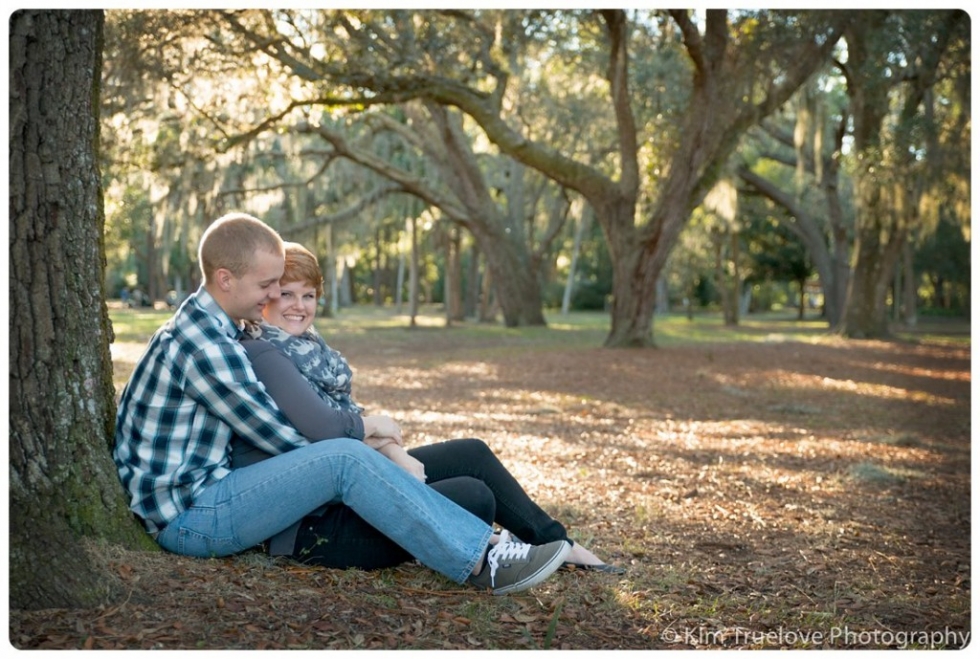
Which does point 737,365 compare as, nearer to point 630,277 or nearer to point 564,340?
point 630,277

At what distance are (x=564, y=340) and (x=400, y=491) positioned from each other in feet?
51.1

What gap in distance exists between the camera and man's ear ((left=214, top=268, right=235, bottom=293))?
311 cm

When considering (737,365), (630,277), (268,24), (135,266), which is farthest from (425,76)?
(135,266)

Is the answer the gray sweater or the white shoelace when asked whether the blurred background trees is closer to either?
the gray sweater

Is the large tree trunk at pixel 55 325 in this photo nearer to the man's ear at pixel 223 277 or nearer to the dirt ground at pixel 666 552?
the dirt ground at pixel 666 552

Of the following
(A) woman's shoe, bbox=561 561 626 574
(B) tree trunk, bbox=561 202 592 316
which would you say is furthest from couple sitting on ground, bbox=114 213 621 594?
(B) tree trunk, bbox=561 202 592 316

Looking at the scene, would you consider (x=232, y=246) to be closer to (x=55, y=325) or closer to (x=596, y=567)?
(x=55, y=325)

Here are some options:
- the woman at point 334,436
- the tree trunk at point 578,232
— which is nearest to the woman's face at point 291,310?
the woman at point 334,436

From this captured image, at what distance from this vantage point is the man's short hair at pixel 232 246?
3.11 metres

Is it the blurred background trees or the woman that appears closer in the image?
the woman

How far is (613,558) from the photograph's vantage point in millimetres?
3928

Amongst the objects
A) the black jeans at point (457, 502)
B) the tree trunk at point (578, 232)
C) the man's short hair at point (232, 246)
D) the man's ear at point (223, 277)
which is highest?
the tree trunk at point (578, 232)

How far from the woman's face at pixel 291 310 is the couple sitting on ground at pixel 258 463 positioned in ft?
0.57

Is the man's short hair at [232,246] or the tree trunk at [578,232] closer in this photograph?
the man's short hair at [232,246]
